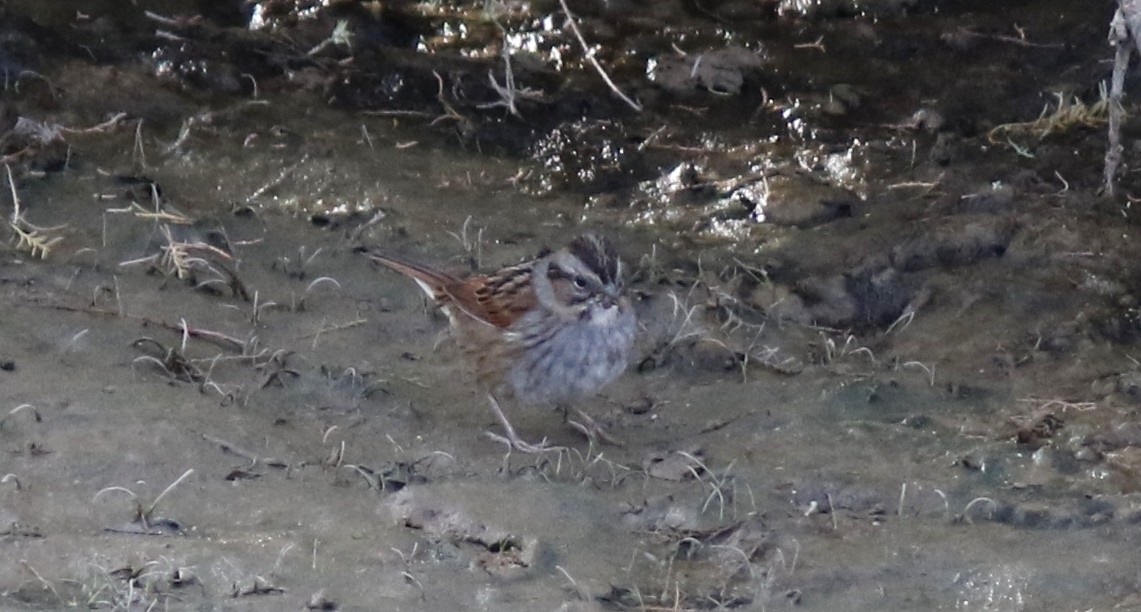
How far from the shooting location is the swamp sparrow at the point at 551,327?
615 cm

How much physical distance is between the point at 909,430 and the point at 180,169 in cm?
381

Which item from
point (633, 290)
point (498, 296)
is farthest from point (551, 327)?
point (633, 290)

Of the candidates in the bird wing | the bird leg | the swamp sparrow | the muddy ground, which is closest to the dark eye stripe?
the swamp sparrow

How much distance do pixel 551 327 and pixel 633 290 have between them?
0.88 metres

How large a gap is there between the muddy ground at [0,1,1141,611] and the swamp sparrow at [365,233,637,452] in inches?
8.5

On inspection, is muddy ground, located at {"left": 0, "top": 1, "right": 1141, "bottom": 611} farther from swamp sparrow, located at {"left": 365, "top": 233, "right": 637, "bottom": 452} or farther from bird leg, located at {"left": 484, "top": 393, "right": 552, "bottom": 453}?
swamp sparrow, located at {"left": 365, "top": 233, "right": 637, "bottom": 452}

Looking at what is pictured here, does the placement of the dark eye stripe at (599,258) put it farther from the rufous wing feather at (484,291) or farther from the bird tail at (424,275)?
the bird tail at (424,275)

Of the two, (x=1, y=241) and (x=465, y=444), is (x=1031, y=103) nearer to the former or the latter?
(x=465, y=444)

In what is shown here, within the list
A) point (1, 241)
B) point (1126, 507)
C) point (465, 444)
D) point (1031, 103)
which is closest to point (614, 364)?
point (465, 444)

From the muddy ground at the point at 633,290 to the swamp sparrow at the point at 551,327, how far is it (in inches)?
8.5

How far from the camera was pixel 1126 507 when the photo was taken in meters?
5.30

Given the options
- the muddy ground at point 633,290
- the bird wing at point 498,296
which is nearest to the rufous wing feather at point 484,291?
the bird wing at point 498,296

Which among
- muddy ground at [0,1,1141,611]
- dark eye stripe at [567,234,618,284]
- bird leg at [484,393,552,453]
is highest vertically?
dark eye stripe at [567,234,618,284]

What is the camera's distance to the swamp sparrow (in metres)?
6.15
